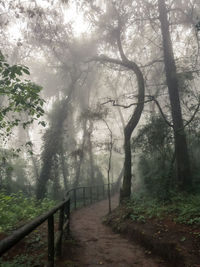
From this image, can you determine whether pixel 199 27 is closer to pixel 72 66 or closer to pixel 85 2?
pixel 85 2

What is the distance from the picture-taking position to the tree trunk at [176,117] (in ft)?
34.6

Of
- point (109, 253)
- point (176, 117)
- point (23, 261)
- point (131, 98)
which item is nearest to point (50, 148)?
point (131, 98)

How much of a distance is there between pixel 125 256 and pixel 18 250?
93.7 inches

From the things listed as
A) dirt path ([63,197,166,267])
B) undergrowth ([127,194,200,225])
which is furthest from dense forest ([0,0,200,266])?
dirt path ([63,197,166,267])

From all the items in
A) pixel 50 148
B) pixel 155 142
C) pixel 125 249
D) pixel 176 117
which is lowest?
pixel 125 249

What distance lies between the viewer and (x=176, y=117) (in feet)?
36.5

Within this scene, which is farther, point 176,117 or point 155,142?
point 155,142

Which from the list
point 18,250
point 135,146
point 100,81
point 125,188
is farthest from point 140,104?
point 100,81

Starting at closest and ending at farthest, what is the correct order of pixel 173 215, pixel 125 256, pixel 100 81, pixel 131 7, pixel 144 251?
pixel 125 256
pixel 144 251
pixel 173 215
pixel 131 7
pixel 100 81

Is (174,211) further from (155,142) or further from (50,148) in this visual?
(50,148)

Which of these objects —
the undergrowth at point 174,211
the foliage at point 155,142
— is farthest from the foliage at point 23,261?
the foliage at point 155,142

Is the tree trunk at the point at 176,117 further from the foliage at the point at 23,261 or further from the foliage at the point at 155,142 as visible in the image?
the foliage at the point at 23,261

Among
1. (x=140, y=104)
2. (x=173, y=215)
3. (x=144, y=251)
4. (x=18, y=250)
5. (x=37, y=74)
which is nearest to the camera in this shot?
(x=18, y=250)

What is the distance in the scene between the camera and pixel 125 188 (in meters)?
11.0
